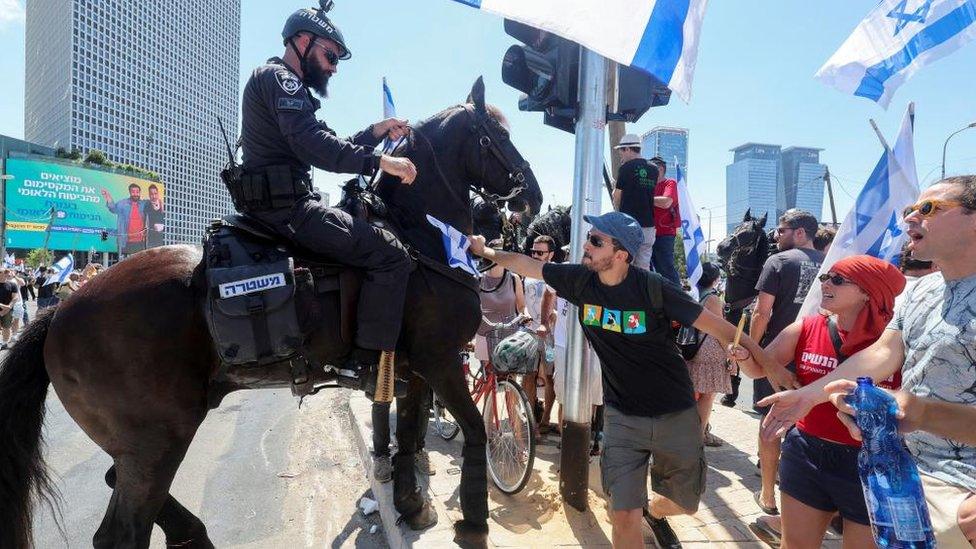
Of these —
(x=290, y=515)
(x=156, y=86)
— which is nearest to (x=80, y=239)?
(x=156, y=86)

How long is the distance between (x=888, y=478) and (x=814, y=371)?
114 cm

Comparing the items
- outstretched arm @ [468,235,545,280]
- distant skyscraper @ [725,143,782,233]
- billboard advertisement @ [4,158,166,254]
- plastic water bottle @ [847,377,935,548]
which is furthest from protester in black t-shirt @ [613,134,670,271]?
billboard advertisement @ [4,158,166,254]

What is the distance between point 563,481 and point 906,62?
11.9ft

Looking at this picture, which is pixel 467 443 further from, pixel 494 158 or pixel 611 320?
pixel 494 158

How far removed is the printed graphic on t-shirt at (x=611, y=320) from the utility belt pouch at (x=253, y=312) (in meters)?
1.61

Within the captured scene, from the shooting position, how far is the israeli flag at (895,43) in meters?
3.13

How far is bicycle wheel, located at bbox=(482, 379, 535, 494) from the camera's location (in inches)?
156

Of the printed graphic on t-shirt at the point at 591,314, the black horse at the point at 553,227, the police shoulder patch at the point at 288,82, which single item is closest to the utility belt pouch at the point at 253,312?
the police shoulder patch at the point at 288,82

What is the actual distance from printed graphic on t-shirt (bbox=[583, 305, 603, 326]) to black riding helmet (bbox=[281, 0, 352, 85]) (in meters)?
2.04

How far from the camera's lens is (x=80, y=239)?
180ft

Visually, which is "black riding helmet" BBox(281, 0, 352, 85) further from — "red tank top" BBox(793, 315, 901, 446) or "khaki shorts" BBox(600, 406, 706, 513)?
"red tank top" BBox(793, 315, 901, 446)

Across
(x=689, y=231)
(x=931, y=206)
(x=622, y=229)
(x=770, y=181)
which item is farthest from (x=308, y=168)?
(x=770, y=181)

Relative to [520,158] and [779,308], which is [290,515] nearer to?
[520,158]

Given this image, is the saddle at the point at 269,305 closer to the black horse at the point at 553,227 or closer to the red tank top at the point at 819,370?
the red tank top at the point at 819,370
